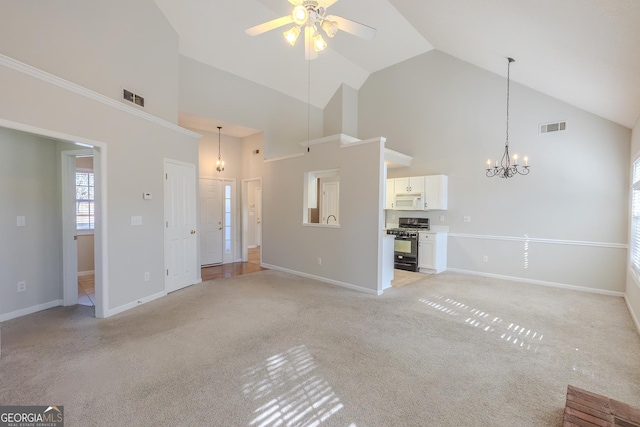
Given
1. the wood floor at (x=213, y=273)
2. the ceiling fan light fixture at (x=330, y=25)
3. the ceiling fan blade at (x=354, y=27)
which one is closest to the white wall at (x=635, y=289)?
the ceiling fan blade at (x=354, y=27)

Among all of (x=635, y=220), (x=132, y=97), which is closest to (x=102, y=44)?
(x=132, y=97)

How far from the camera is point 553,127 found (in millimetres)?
4996

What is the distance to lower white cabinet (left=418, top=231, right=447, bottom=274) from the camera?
592 centimetres

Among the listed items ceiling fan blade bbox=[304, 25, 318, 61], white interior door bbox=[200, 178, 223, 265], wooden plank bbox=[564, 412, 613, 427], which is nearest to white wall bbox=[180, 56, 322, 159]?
white interior door bbox=[200, 178, 223, 265]

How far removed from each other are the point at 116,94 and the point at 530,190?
6788mm

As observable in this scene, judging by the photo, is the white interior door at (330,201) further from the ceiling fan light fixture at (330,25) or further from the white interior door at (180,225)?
the ceiling fan light fixture at (330,25)

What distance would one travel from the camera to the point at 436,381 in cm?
226

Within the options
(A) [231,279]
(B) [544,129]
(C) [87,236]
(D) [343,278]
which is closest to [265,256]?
(A) [231,279]

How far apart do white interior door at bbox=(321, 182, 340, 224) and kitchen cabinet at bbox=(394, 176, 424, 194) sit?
5.61 ft

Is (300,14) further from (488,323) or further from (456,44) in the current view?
(488,323)

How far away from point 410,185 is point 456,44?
2755 mm

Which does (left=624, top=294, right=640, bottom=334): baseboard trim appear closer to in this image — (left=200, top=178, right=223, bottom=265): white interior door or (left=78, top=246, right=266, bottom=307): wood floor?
(left=78, top=246, right=266, bottom=307): wood floor

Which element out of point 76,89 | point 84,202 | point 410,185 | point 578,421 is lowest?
point 578,421

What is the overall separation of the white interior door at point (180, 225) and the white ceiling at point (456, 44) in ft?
7.44
